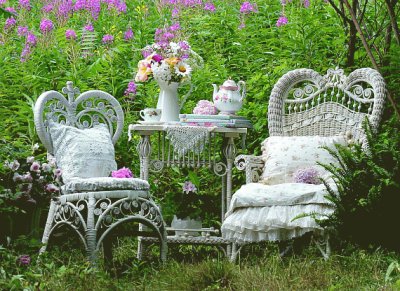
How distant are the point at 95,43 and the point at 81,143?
2541 mm

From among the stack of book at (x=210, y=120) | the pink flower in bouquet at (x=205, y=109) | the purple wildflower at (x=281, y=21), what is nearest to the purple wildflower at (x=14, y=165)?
the stack of book at (x=210, y=120)

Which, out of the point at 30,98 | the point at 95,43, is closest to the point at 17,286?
the point at 30,98

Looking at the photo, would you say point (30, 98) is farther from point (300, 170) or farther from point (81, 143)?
point (300, 170)

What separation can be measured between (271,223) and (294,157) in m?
0.62

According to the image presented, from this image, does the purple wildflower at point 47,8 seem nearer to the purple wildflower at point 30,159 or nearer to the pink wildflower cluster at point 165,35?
the pink wildflower cluster at point 165,35

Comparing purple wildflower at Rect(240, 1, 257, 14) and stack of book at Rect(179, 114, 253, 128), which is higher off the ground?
purple wildflower at Rect(240, 1, 257, 14)

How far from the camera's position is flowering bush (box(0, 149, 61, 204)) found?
4406mm

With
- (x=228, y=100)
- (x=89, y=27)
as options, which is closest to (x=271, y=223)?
(x=228, y=100)

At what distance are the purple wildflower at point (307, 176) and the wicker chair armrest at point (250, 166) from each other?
0.29m

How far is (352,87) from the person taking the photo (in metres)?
5.75

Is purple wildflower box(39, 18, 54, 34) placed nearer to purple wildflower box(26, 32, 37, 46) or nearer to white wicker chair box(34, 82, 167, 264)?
purple wildflower box(26, 32, 37, 46)

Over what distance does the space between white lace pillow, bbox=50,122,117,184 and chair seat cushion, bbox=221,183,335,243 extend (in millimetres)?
764

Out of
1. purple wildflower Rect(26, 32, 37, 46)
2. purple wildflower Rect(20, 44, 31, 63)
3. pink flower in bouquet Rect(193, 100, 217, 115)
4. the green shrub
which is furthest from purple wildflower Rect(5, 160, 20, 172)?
purple wildflower Rect(26, 32, 37, 46)

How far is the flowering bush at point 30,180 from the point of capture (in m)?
4.41
